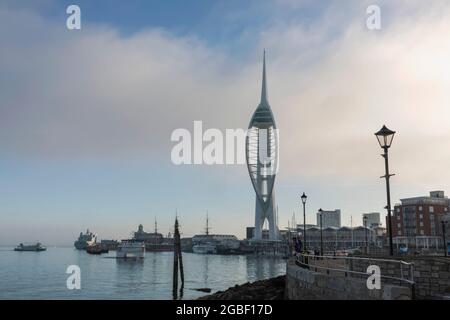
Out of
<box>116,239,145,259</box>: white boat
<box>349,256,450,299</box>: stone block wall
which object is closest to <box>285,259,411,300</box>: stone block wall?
A: <box>349,256,450,299</box>: stone block wall

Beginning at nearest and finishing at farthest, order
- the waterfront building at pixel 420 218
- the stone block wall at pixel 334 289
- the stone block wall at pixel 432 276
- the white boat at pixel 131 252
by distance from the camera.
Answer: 1. the stone block wall at pixel 334 289
2. the stone block wall at pixel 432 276
3. the waterfront building at pixel 420 218
4. the white boat at pixel 131 252

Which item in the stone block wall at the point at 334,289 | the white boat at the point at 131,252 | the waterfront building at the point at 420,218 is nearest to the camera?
the stone block wall at the point at 334,289

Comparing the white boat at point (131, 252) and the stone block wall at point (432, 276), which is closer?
the stone block wall at point (432, 276)

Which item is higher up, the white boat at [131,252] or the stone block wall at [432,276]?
the stone block wall at [432,276]

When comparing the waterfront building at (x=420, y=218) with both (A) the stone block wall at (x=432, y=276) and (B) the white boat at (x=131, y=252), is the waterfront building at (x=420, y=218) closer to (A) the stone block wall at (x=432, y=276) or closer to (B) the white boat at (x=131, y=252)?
(B) the white boat at (x=131, y=252)

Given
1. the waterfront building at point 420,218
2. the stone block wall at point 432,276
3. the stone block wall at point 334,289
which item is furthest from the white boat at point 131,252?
the stone block wall at point 432,276

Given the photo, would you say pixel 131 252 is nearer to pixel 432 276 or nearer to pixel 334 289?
pixel 334 289
